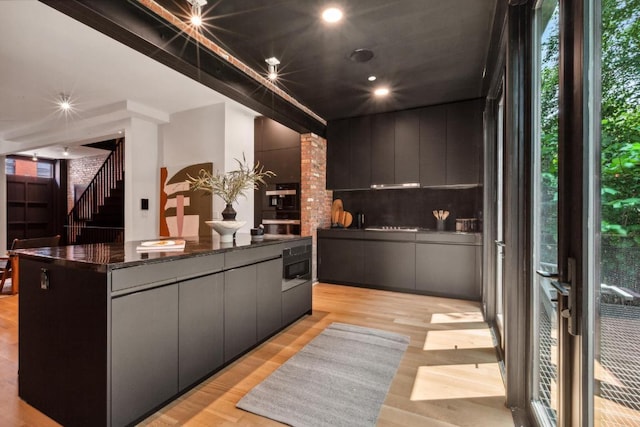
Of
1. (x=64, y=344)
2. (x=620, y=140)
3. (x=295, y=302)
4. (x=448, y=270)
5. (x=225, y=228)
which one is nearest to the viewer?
(x=620, y=140)

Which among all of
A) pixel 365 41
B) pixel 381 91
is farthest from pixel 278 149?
pixel 365 41

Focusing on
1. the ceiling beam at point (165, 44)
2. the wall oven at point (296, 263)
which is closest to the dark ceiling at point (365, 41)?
the ceiling beam at point (165, 44)

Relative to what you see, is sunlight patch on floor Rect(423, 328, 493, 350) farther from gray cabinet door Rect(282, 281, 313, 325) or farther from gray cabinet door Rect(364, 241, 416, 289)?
gray cabinet door Rect(364, 241, 416, 289)

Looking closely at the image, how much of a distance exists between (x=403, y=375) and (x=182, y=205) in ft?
13.5

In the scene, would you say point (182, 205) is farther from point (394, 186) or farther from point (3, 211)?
point (3, 211)

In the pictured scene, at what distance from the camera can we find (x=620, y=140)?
34.2 inches

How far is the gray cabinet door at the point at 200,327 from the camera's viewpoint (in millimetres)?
1999

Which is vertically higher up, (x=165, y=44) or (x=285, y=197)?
(x=165, y=44)

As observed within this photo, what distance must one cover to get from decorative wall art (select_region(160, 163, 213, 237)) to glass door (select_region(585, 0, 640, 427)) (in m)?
4.46

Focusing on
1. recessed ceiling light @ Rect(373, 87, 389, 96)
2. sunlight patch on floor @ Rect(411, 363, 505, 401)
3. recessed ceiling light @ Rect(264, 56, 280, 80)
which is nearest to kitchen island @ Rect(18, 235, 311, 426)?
sunlight patch on floor @ Rect(411, 363, 505, 401)

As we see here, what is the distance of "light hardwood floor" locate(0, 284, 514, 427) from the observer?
1812 millimetres

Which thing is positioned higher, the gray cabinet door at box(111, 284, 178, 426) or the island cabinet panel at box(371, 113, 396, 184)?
the island cabinet panel at box(371, 113, 396, 184)

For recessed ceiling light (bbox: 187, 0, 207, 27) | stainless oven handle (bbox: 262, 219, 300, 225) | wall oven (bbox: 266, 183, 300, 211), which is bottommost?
stainless oven handle (bbox: 262, 219, 300, 225)

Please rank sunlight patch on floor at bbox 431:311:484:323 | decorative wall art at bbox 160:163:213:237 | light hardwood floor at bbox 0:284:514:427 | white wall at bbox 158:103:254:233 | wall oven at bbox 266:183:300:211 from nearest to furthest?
1. light hardwood floor at bbox 0:284:514:427
2. sunlight patch on floor at bbox 431:311:484:323
3. white wall at bbox 158:103:254:233
4. decorative wall art at bbox 160:163:213:237
5. wall oven at bbox 266:183:300:211
